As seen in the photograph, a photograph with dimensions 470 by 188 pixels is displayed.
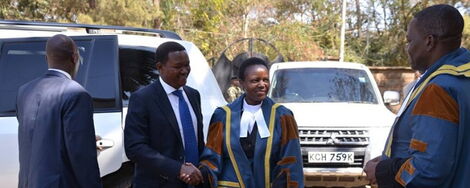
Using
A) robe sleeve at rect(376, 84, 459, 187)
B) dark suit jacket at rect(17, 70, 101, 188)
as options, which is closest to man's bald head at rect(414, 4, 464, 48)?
robe sleeve at rect(376, 84, 459, 187)

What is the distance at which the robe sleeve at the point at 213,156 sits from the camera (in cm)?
300

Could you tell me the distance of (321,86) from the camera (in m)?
7.19

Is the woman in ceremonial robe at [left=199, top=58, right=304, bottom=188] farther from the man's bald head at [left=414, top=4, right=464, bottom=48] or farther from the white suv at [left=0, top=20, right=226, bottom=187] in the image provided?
the man's bald head at [left=414, top=4, right=464, bottom=48]

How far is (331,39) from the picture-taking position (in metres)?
22.6

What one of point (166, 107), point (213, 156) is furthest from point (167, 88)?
point (213, 156)

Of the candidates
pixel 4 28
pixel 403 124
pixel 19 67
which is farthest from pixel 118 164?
pixel 403 124

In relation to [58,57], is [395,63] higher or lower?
lower

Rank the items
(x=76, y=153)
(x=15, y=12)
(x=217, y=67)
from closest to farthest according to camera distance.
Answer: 1. (x=76, y=153)
2. (x=217, y=67)
3. (x=15, y=12)

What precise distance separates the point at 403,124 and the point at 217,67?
7729mm

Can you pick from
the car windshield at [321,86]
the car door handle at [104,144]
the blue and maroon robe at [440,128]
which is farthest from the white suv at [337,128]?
the blue and maroon robe at [440,128]

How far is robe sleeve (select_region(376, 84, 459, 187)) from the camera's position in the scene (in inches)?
79.4

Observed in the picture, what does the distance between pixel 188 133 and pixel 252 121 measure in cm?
39

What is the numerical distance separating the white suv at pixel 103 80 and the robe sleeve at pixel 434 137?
84.6 inches

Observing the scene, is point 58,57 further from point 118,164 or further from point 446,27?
point 446,27
